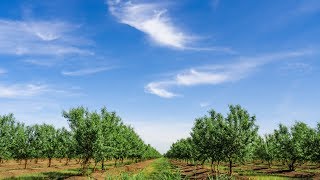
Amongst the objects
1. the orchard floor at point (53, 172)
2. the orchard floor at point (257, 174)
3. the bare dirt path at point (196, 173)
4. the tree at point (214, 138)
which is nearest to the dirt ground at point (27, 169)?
the orchard floor at point (53, 172)

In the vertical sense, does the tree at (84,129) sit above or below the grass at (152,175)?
above

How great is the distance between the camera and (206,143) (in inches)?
2079

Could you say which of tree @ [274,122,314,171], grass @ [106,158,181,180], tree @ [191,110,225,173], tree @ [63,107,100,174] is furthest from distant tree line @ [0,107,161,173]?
tree @ [274,122,314,171]

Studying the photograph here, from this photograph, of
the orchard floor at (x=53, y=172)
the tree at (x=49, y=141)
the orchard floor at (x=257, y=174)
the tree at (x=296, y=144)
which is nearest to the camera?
the orchard floor at (x=257, y=174)

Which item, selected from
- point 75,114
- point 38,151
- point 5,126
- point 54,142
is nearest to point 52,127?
point 54,142

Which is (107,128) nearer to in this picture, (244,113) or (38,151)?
(244,113)

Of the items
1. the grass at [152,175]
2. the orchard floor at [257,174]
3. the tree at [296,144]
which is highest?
the tree at [296,144]

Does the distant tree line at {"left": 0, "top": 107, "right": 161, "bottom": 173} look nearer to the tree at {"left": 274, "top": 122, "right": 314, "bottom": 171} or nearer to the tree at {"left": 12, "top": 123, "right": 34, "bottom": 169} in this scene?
the tree at {"left": 12, "top": 123, "right": 34, "bottom": 169}

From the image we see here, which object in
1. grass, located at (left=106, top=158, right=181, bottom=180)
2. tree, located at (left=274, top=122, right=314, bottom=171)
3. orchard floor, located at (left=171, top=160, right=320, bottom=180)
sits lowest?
orchard floor, located at (left=171, top=160, right=320, bottom=180)

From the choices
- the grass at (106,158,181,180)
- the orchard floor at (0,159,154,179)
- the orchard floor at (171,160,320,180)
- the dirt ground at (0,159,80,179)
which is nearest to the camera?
the grass at (106,158,181,180)

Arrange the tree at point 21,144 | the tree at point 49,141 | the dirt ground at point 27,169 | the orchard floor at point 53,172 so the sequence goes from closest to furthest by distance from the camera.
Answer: the orchard floor at point 53,172
the dirt ground at point 27,169
the tree at point 21,144
the tree at point 49,141

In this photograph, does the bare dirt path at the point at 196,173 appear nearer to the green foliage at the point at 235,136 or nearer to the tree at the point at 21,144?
the green foliage at the point at 235,136

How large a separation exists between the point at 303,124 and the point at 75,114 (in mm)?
44980

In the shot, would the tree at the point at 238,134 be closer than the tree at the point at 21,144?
Yes
